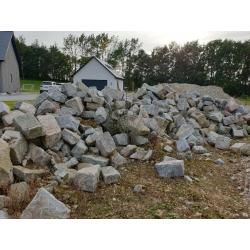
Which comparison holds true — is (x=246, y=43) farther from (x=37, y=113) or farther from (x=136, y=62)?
(x=37, y=113)

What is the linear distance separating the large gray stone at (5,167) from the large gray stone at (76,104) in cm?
280

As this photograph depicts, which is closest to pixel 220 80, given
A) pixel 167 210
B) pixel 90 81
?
pixel 90 81

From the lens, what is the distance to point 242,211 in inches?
181

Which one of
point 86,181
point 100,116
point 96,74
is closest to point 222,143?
point 100,116

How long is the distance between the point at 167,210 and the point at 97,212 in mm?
957

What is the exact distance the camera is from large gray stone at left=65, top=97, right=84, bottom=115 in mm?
7594

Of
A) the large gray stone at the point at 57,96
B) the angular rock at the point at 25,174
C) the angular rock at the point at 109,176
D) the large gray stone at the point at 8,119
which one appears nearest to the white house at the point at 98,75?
the large gray stone at the point at 57,96

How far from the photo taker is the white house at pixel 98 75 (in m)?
19.5

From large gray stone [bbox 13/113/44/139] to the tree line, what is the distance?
36.9 feet

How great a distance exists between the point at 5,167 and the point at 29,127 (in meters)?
1.07

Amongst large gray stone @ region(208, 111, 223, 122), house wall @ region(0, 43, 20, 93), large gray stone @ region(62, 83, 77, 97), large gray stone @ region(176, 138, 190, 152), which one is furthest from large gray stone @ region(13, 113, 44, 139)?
house wall @ region(0, 43, 20, 93)

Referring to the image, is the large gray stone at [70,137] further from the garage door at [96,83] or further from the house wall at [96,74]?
the garage door at [96,83]

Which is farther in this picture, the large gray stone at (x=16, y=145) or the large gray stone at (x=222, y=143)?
the large gray stone at (x=222, y=143)

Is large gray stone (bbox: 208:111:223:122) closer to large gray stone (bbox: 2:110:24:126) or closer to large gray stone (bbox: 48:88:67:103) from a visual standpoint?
large gray stone (bbox: 48:88:67:103)
